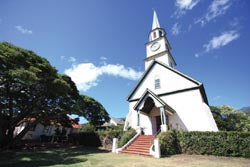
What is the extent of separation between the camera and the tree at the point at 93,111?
20545mm

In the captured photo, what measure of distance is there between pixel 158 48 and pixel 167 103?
9.82 metres

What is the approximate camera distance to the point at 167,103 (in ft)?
52.7

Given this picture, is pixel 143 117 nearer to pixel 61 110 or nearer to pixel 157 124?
pixel 157 124

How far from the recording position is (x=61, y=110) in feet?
52.5

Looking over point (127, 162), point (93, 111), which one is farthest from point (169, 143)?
point (93, 111)

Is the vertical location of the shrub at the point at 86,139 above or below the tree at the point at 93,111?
below

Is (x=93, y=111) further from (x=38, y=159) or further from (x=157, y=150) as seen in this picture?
(x=157, y=150)

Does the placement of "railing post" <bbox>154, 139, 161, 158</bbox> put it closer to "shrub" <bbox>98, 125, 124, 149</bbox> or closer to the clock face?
"shrub" <bbox>98, 125, 124, 149</bbox>

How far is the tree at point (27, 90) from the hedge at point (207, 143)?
10636 millimetres

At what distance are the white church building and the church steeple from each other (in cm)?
32

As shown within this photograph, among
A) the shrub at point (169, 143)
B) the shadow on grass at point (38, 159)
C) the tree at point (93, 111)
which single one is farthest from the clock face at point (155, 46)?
the shadow on grass at point (38, 159)

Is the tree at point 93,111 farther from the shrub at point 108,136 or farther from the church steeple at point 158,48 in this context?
the church steeple at point 158,48

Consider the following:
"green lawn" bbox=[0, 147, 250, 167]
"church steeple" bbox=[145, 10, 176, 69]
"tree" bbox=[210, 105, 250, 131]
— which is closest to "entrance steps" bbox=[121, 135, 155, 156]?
"green lawn" bbox=[0, 147, 250, 167]

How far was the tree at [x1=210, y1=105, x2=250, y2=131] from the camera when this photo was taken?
72.1 feet
